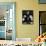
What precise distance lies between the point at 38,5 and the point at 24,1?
0.54 meters

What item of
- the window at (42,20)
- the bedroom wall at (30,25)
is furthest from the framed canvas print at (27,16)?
the window at (42,20)

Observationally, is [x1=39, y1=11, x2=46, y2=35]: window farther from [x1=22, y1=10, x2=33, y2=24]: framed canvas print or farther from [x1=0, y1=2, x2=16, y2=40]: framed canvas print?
[x1=0, y1=2, x2=16, y2=40]: framed canvas print

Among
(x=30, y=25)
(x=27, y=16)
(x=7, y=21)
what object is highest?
(x=27, y=16)

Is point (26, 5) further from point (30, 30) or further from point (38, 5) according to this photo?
point (30, 30)

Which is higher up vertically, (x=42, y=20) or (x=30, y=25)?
(x=42, y=20)

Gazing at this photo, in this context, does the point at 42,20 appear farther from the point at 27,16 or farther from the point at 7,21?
the point at 7,21

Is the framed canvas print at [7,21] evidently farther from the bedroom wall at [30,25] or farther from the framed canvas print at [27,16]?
the framed canvas print at [27,16]

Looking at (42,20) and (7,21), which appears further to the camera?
(7,21)

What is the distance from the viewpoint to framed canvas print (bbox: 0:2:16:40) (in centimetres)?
545

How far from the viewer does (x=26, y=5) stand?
17.8 ft

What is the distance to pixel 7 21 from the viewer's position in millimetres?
5523

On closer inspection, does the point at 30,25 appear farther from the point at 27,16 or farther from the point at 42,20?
the point at 42,20

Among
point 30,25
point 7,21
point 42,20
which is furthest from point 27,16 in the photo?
point 7,21

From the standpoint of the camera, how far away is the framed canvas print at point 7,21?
5.45 meters
